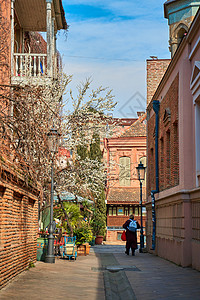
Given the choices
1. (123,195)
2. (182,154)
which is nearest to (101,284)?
(182,154)

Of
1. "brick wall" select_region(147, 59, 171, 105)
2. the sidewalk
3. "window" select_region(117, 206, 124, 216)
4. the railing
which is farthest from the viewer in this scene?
"window" select_region(117, 206, 124, 216)

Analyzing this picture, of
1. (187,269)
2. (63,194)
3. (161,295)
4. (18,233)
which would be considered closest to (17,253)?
(18,233)

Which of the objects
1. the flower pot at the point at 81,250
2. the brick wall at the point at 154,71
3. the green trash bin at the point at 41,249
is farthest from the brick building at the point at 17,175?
the brick wall at the point at 154,71

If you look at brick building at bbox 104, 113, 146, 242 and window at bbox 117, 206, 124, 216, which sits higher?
brick building at bbox 104, 113, 146, 242

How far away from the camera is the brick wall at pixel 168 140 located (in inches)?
701

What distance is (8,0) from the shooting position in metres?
17.2

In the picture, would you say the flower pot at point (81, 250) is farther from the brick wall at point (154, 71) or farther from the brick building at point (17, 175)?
the brick wall at point (154, 71)

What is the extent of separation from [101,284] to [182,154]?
6.03m

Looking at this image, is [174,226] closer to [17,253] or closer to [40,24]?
[17,253]

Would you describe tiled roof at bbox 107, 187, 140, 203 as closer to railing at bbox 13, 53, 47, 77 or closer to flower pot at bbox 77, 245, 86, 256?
flower pot at bbox 77, 245, 86, 256

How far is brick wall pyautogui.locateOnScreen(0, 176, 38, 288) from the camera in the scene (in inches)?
380

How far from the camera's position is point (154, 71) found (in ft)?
109

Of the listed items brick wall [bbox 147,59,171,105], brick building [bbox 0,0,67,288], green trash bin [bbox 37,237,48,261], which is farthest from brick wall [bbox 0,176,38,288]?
brick wall [bbox 147,59,171,105]

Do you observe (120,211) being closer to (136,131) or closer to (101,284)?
(136,131)
